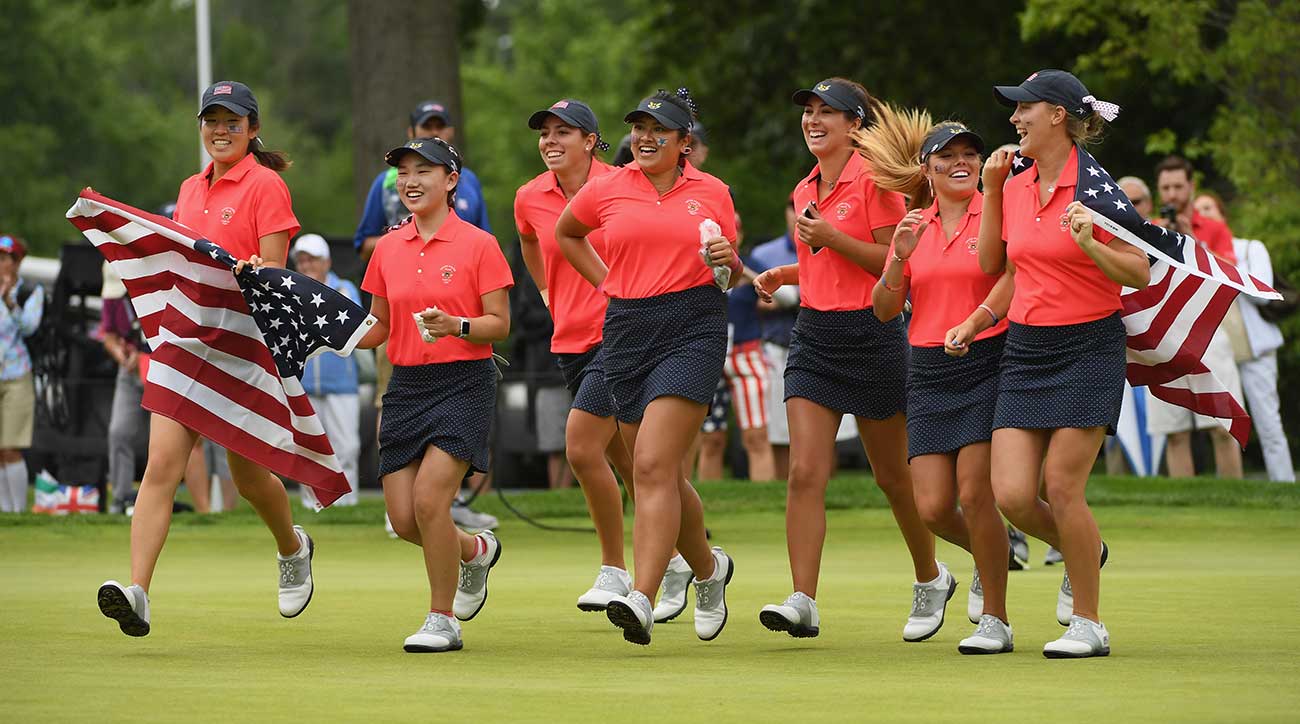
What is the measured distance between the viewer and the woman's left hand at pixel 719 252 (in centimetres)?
832

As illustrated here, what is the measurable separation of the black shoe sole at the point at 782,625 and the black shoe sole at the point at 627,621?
465mm

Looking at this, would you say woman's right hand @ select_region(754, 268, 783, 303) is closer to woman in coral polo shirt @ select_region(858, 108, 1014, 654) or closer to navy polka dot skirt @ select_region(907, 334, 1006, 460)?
woman in coral polo shirt @ select_region(858, 108, 1014, 654)

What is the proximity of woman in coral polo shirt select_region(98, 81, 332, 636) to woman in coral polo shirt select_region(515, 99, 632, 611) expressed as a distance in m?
1.19

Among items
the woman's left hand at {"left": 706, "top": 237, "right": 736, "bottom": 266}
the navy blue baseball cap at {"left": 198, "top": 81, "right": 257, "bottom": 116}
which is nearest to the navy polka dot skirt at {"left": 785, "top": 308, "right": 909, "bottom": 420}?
the woman's left hand at {"left": 706, "top": 237, "right": 736, "bottom": 266}

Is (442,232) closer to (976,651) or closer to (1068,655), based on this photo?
(976,651)

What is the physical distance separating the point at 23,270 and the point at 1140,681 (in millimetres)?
19448

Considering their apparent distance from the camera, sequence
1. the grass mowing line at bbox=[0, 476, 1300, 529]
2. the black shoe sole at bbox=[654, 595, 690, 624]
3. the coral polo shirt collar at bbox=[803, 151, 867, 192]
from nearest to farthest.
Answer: the coral polo shirt collar at bbox=[803, 151, 867, 192]
the black shoe sole at bbox=[654, 595, 690, 624]
the grass mowing line at bbox=[0, 476, 1300, 529]

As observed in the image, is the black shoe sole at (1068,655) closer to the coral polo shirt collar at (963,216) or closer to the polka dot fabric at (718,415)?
the coral polo shirt collar at (963,216)

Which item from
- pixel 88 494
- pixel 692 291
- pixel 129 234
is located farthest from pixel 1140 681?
pixel 88 494

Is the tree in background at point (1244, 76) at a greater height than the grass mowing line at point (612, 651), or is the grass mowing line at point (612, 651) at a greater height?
the tree in background at point (1244, 76)

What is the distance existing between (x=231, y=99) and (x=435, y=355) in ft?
4.87

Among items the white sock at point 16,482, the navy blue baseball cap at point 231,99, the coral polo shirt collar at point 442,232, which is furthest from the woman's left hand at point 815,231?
the white sock at point 16,482

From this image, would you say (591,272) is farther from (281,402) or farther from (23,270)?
(23,270)

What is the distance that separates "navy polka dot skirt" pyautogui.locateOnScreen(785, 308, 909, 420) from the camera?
8.69 metres
